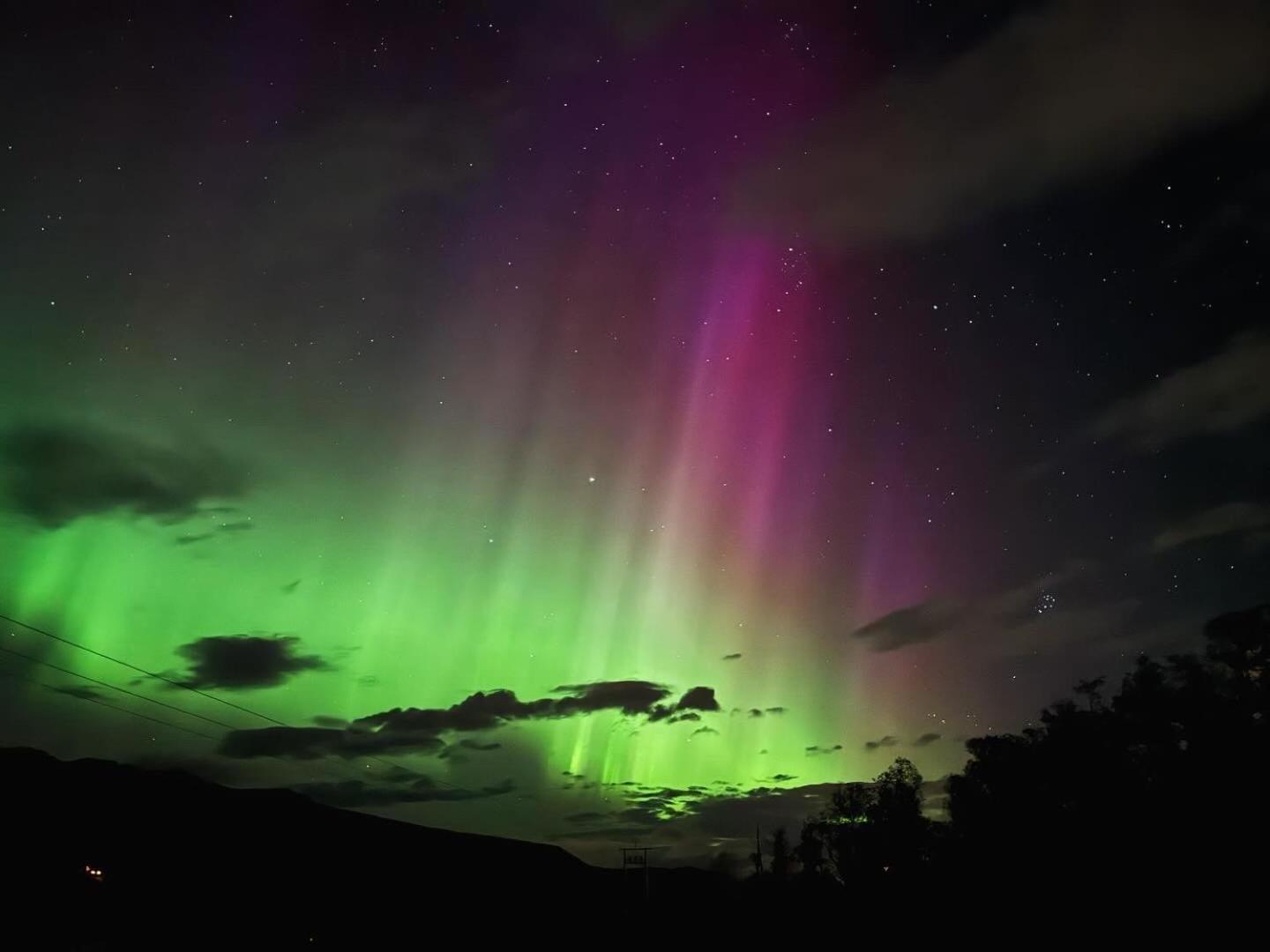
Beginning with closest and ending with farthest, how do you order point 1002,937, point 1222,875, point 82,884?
Result: point 1222,875 → point 1002,937 → point 82,884

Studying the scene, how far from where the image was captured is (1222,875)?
31938 mm

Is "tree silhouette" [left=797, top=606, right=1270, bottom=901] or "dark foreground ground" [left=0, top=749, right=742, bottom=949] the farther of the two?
"dark foreground ground" [left=0, top=749, right=742, bottom=949]

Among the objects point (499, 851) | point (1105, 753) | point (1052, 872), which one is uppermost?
point (1105, 753)

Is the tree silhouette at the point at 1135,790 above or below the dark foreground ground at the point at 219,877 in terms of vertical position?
above

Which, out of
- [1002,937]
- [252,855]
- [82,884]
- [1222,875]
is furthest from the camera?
[252,855]

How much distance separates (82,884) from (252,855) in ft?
182

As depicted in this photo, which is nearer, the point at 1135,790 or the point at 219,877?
the point at 1135,790

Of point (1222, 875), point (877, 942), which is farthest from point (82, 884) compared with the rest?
point (1222, 875)

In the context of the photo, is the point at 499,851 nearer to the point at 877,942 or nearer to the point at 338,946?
the point at 338,946

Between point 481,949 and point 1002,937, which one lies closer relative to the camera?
point 1002,937

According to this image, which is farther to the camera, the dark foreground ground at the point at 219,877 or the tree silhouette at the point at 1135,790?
the dark foreground ground at the point at 219,877

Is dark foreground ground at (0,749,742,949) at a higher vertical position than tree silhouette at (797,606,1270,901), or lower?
lower

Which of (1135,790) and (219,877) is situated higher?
(1135,790)

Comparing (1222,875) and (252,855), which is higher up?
(1222,875)
